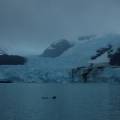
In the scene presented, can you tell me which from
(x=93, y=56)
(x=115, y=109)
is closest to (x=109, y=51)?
(x=93, y=56)

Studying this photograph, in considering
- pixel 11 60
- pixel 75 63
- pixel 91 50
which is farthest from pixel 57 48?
pixel 75 63

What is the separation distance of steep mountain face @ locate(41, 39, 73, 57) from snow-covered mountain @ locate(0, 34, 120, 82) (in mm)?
3553

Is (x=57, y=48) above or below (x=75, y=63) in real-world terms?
above

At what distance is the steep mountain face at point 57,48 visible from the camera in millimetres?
46469

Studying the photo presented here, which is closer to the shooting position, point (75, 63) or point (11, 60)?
point (75, 63)

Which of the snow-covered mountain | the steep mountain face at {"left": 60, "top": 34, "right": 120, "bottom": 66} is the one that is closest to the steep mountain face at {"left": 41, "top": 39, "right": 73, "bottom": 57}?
the snow-covered mountain

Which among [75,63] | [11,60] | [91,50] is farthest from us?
[91,50]

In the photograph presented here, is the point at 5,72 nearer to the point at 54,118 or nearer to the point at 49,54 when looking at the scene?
the point at 49,54

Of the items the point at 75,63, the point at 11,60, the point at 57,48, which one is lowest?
the point at 75,63

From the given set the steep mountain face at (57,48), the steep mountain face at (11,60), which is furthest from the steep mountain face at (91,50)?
the steep mountain face at (57,48)

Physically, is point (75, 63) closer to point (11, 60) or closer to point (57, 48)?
point (11, 60)

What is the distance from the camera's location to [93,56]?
39.8 metres

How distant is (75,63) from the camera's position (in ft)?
119

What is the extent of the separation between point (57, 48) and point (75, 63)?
12.7m
